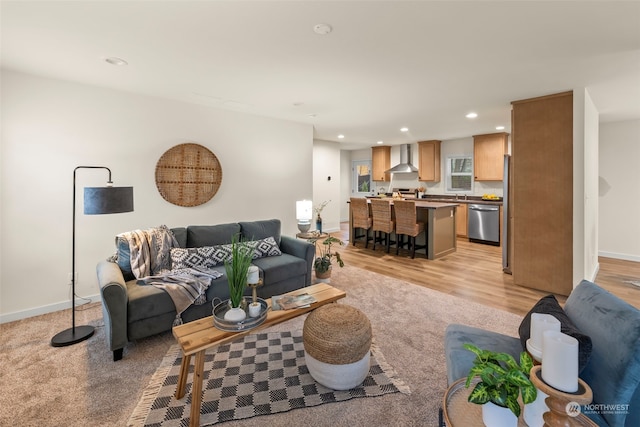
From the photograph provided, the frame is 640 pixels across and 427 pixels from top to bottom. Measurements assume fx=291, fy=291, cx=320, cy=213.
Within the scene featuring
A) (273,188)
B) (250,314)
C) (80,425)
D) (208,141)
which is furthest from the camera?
Result: (273,188)

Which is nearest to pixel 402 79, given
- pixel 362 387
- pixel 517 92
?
pixel 517 92

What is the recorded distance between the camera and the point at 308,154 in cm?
537

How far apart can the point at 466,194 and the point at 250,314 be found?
6.82 metres

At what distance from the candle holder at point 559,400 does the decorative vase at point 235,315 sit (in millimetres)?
1492

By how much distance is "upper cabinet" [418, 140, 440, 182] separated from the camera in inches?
294

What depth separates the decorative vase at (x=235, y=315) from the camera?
182cm

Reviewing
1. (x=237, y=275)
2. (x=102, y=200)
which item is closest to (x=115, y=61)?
(x=102, y=200)

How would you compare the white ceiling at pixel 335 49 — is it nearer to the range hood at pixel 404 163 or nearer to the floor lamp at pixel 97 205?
the floor lamp at pixel 97 205

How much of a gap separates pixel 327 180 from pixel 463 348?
6319 millimetres

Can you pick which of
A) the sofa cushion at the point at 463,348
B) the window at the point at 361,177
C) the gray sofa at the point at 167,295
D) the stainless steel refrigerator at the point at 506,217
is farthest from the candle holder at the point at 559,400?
the window at the point at 361,177

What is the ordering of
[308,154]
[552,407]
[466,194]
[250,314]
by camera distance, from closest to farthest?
[552,407] < [250,314] < [308,154] < [466,194]

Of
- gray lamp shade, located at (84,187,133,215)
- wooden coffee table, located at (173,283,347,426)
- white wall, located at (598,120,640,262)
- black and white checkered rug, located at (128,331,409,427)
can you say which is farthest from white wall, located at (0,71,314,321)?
white wall, located at (598,120,640,262)

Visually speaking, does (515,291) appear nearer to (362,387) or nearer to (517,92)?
(517,92)

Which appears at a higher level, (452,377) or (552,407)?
(552,407)
